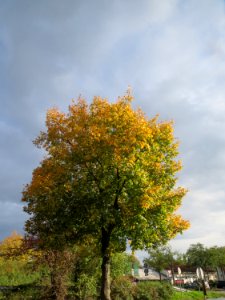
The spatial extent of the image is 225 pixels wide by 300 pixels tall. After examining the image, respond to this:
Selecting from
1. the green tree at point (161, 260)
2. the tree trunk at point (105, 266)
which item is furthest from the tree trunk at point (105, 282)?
the green tree at point (161, 260)

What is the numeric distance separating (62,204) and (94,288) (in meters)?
15.9

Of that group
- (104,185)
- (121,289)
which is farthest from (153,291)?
(104,185)

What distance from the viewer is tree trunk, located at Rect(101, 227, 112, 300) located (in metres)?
21.5

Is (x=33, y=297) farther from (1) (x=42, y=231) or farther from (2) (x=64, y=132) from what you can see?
(2) (x=64, y=132)

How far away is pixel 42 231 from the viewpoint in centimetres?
2272

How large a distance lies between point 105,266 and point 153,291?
25.2m

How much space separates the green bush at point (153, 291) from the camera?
138 feet

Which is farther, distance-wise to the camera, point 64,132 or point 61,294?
point 61,294

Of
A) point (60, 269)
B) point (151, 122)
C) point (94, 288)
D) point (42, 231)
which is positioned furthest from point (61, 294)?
point (151, 122)

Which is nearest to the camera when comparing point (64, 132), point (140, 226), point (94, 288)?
point (140, 226)

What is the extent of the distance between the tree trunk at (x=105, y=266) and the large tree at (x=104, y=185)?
0.20ft

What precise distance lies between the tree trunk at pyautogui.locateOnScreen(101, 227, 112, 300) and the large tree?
0.20ft

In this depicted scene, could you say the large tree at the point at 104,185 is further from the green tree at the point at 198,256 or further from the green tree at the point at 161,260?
the green tree at the point at 198,256

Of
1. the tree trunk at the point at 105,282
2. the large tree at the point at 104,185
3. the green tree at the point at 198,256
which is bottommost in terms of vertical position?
the tree trunk at the point at 105,282
